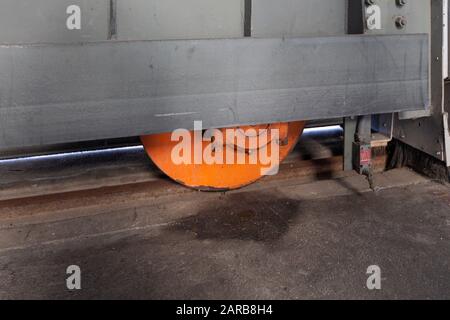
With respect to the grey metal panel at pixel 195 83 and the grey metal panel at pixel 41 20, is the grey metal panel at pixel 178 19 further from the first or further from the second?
the grey metal panel at pixel 195 83

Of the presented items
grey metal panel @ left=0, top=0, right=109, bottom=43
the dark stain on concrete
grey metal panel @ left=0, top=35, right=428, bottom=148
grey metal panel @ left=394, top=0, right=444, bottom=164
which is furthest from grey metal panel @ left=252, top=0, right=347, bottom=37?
the dark stain on concrete

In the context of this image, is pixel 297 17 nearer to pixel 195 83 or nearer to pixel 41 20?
pixel 195 83

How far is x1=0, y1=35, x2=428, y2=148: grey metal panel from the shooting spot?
1506mm

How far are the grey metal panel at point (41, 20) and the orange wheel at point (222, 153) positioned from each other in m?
0.84

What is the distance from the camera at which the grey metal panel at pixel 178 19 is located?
73.5 inches

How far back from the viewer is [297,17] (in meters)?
2.15

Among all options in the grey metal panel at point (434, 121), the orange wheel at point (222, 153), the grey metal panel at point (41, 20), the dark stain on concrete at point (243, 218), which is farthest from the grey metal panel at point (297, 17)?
the dark stain on concrete at point (243, 218)

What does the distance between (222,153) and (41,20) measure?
130 centimetres

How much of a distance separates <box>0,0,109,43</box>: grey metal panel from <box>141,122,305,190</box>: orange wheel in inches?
33.2

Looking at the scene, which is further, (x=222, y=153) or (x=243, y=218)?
(x=222, y=153)

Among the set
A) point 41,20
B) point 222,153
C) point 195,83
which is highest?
point 41,20

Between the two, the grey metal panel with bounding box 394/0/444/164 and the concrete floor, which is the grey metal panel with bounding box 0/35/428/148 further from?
the concrete floor

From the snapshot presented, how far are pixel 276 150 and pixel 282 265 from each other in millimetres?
1026

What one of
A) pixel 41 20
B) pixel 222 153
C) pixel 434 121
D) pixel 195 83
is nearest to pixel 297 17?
pixel 195 83
